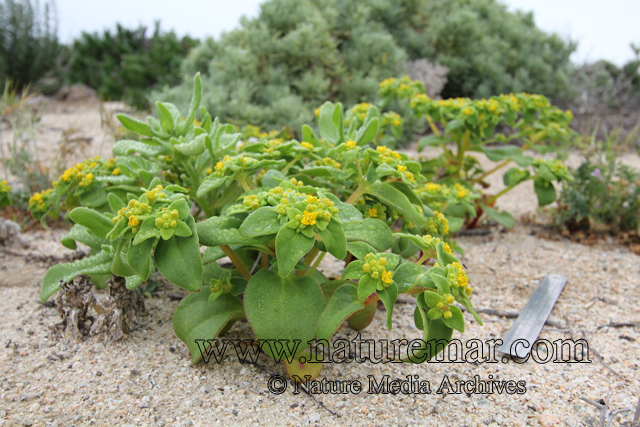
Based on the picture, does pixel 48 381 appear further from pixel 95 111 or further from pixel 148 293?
pixel 95 111

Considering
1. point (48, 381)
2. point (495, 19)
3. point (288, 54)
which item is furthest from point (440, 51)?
point (48, 381)

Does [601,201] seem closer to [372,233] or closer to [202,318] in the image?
[372,233]

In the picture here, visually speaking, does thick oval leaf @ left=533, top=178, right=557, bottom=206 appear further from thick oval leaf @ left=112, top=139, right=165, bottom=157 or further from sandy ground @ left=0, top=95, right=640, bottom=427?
thick oval leaf @ left=112, top=139, right=165, bottom=157

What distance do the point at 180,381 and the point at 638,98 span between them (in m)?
6.94

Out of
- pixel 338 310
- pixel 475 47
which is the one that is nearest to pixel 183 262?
pixel 338 310

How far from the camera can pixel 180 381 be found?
170cm

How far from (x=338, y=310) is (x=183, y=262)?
481 millimetres

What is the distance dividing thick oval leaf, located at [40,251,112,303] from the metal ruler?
1.56 meters

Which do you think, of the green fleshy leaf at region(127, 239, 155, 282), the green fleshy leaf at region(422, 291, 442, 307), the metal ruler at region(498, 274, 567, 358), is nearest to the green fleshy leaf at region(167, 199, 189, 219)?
the green fleshy leaf at region(127, 239, 155, 282)

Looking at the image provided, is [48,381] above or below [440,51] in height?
below

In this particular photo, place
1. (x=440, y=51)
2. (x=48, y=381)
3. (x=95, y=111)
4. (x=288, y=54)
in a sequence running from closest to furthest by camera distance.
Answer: (x=48, y=381)
(x=288, y=54)
(x=440, y=51)
(x=95, y=111)

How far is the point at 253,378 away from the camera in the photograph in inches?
68.4

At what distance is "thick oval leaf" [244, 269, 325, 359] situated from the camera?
5.01ft

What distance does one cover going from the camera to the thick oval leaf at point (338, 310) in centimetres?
145
